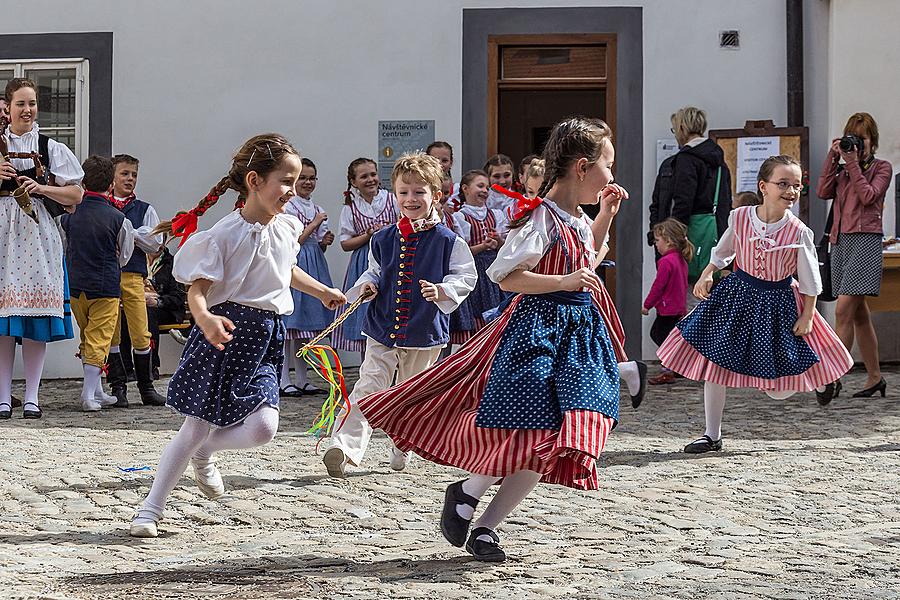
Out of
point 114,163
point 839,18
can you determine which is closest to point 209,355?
point 114,163

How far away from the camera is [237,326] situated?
4.83 metres

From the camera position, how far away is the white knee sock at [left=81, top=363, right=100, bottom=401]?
906 cm

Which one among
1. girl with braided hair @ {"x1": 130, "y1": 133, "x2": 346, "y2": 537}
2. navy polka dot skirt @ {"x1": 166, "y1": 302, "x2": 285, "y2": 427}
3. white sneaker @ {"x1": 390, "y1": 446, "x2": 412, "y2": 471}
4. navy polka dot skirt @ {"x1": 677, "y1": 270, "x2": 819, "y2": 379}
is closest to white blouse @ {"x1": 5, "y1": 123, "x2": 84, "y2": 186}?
white sneaker @ {"x1": 390, "y1": 446, "x2": 412, "y2": 471}

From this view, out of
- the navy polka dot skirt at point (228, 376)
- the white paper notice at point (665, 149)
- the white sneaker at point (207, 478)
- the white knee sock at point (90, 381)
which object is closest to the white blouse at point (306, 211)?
the white knee sock at point (90, 381)

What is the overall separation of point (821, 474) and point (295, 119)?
6.74 m

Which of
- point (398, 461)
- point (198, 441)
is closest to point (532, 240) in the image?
point (198, 441)

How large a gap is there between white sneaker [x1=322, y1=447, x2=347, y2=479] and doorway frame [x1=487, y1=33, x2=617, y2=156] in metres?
5.95

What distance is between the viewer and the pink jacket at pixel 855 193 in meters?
9.57

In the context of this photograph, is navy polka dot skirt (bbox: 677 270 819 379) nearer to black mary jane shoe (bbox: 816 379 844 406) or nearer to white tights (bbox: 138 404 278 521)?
black mary jane shoe (bbox: 816 379 844 406)

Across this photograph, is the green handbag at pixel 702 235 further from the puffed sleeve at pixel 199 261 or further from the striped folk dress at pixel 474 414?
the puffed sleeve at pixel 199 261

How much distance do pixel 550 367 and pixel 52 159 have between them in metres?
4.85

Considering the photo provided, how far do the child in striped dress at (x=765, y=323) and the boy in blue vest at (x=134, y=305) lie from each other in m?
3.99

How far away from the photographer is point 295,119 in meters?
11.8

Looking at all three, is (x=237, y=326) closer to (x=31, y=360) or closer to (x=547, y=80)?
(x=31, y=360)
